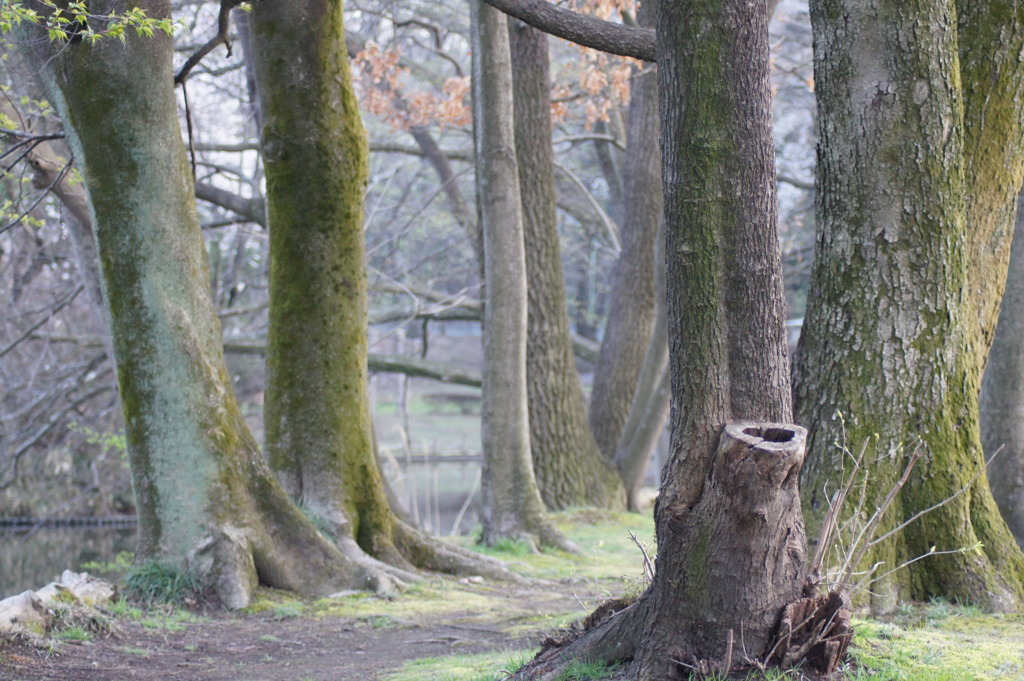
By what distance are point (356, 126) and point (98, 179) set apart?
1994mm

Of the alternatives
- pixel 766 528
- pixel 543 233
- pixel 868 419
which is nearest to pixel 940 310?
pixel 868 419

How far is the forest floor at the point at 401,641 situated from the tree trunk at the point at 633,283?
5.43 metres

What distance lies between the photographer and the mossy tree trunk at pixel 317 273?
252 inches

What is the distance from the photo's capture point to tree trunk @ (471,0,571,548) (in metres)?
8.38

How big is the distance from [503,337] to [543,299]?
2.20m

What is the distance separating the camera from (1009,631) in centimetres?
391

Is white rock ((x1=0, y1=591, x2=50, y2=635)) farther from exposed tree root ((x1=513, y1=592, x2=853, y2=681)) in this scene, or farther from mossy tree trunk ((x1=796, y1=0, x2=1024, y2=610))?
mossy tree trunk ((x1=796, y1=0, x2=1024, y2=610))

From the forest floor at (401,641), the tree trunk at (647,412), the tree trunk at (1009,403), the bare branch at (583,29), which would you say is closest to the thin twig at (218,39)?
the bare branch at (583,29)

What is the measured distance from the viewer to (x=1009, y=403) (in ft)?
19.6

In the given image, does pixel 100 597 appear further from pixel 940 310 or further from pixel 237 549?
pixel 940 310

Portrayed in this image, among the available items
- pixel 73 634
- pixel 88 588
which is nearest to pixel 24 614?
pixel 73 634

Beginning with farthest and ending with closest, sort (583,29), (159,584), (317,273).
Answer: (317,273) → (159,584) → (583,29)

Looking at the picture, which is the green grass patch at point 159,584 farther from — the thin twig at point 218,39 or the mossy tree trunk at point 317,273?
the thin twig at point 218,39

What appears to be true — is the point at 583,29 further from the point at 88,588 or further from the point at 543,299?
the point at 543,299
